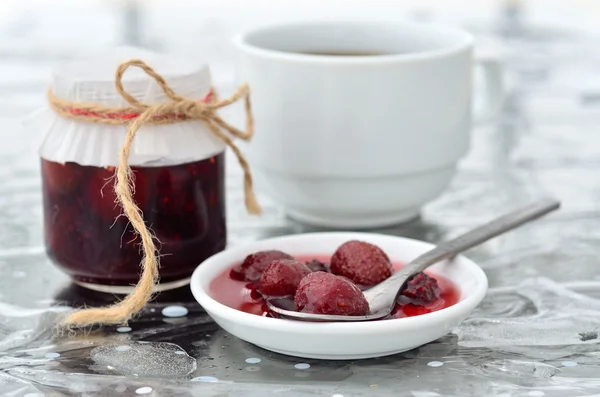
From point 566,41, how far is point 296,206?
1.01 meters

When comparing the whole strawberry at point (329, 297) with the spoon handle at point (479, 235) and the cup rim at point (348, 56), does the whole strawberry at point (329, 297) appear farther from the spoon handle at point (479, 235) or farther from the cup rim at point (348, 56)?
the cup rim at point (348, 56)

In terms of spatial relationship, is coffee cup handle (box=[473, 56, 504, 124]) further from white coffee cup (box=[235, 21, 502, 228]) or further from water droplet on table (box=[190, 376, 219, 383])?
water droplet on table (box=[190, 376, 219, 383])

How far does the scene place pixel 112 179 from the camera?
83cm

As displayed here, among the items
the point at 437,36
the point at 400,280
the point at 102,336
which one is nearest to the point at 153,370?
the point at 102,336

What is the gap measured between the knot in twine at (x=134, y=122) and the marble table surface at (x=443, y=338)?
0.02 meters

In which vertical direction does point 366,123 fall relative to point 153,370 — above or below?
above

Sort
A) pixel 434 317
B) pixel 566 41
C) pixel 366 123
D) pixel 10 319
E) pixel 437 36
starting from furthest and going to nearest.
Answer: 1. pixel 566 41
2. pixel 437 36
3. pixel 366 123
4. pixel 10 319
5. pixel 434 317

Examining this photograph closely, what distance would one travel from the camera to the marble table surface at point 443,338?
71 centimetres

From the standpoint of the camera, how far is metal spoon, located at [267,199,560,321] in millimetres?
727

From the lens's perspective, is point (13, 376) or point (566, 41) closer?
point (13, 376)

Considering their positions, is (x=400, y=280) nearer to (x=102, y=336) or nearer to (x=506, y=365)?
(x=506, y=365)

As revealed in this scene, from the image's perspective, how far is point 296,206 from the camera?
1.04 m

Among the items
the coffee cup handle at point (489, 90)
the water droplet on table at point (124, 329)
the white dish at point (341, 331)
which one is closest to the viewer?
the white dish at point (341, 331)

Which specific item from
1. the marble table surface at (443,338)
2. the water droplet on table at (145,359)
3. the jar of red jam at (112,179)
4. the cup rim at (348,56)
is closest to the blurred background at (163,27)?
the marble table surface at (443,338)
